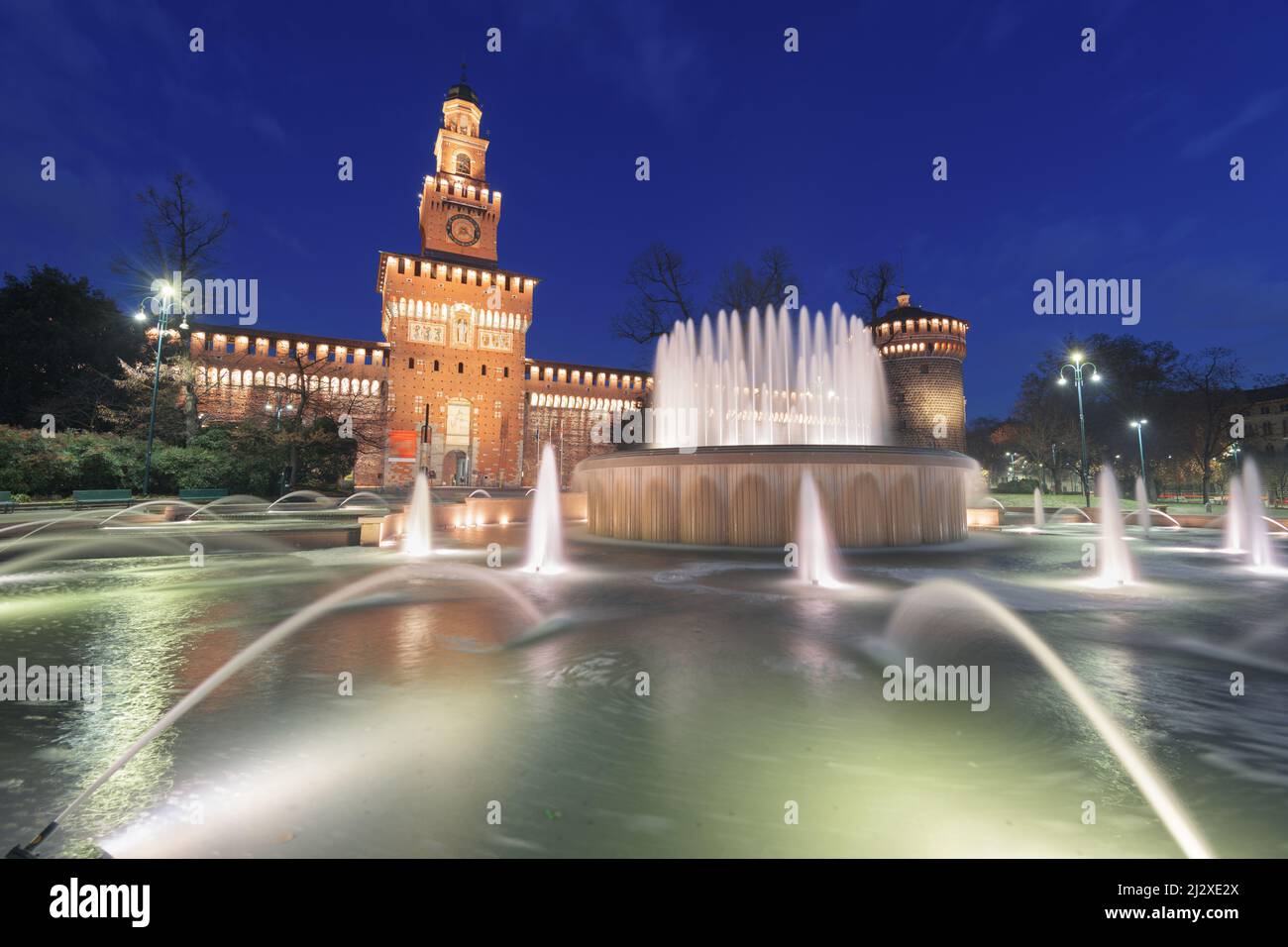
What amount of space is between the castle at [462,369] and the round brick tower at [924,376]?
0.11 m

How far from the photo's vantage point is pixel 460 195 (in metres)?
52.2

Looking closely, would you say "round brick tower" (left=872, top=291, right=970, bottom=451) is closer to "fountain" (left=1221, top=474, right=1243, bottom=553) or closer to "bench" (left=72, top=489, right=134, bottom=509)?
"fountain" (left=1221, top=474, right=1243, bottom=553)

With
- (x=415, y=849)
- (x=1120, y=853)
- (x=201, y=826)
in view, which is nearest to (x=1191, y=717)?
(x=1120, y=853)

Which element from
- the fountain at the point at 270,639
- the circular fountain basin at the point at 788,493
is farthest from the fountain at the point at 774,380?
the fountain at the point at 270,639

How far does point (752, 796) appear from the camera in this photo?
205 cm

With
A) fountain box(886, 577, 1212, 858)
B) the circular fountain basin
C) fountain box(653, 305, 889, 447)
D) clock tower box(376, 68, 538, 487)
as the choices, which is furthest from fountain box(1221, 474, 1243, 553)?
clock tower box(376, 68, 538, 487)

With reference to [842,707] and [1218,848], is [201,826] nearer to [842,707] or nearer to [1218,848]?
[842,707]

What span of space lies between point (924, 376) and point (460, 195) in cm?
4724

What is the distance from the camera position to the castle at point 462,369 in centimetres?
4353

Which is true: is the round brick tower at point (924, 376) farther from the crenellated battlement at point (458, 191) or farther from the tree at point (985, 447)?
the crenellated battlement at point (458, 191)

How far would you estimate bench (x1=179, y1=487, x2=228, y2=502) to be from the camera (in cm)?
2135

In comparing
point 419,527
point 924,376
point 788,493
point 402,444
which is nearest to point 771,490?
point 788,493

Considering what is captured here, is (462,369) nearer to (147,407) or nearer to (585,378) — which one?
(585,378)
